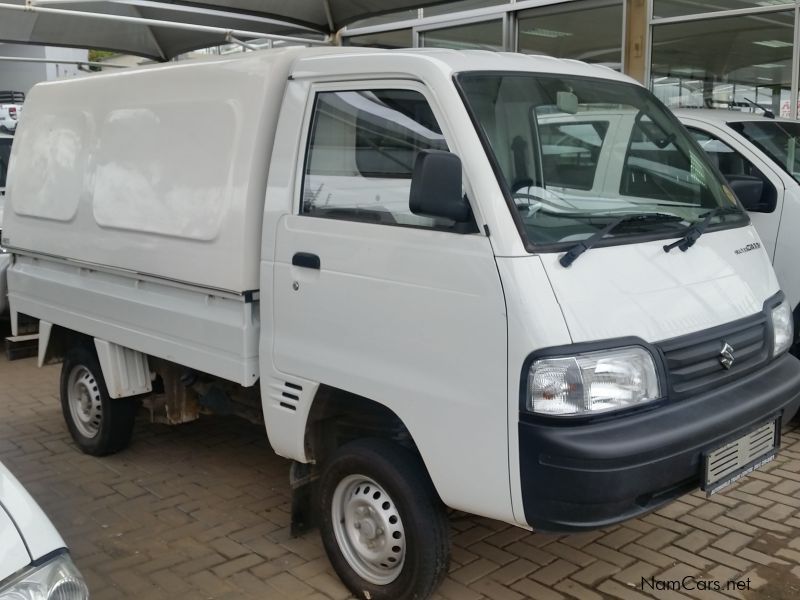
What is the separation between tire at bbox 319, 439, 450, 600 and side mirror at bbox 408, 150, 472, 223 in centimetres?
104

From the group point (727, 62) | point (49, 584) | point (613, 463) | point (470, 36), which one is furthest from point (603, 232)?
point (470, 36)

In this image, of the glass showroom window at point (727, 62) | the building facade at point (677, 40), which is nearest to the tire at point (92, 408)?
the building facade at point (677, 40)

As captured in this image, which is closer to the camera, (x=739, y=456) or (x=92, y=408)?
(x=739, y=456)

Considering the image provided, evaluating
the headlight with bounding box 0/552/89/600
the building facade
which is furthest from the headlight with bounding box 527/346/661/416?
the building facade

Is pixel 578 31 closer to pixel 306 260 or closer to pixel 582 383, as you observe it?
pixel 306 260

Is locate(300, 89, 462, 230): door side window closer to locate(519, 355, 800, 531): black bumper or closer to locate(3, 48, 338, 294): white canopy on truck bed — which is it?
locate(3, 48, 338, 294): white canopy on truck bed

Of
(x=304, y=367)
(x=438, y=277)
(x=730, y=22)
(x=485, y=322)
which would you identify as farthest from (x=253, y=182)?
(x=730, y=22)

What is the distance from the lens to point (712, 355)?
320 cm

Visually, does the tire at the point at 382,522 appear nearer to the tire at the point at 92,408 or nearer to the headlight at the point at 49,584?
the headlight at the point at 49,584

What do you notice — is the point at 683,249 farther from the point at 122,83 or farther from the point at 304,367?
the point at 122,83

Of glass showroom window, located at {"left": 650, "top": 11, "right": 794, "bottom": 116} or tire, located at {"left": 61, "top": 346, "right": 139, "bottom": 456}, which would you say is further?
glass showroom window, located at {"left": 650, "top": 11, "right": 794, "bottom": 116}

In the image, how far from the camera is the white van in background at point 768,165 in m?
5.45

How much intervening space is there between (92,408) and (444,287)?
3.29 m

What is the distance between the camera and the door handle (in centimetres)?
357
